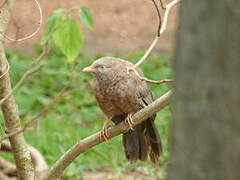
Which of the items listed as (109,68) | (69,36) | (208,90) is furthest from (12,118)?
(208,90)

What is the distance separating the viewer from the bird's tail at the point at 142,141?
4.55m

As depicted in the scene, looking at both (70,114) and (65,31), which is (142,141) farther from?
(70,114)

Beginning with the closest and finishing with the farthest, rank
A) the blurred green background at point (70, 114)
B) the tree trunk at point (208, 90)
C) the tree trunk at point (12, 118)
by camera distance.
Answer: the tree trunk at point (208, 90), the tree trunk at point (12, 118), the blurred green background at point (70, 114)

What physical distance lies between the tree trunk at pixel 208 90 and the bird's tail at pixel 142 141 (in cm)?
292

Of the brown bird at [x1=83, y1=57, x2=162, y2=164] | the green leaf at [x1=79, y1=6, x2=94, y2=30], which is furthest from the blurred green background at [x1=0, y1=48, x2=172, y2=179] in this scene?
the green leaf at [x1=79, y1=6, x2=94, y2=30]

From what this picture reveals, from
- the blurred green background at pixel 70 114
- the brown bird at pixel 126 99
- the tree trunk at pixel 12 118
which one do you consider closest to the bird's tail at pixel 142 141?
the brown bird at pixel 126 99

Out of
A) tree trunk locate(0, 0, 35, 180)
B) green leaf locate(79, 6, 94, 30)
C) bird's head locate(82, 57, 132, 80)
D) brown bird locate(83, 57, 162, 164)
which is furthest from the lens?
bird's head locate(82, 57, 132, 80)

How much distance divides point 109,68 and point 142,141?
0.63 metres

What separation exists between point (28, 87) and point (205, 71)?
7.92 m

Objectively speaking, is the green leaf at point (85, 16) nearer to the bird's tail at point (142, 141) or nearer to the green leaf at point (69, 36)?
the green leaf at point (69, 36)

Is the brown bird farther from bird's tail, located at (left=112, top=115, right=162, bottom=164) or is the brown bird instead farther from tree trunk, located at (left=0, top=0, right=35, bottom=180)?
tree trunk, located at (left=0, top=0, right=35, bottom=180)

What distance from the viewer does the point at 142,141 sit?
462cm

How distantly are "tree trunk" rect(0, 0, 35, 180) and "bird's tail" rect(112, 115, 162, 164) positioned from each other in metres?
0.97

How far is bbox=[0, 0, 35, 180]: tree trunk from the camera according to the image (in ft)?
11.7
